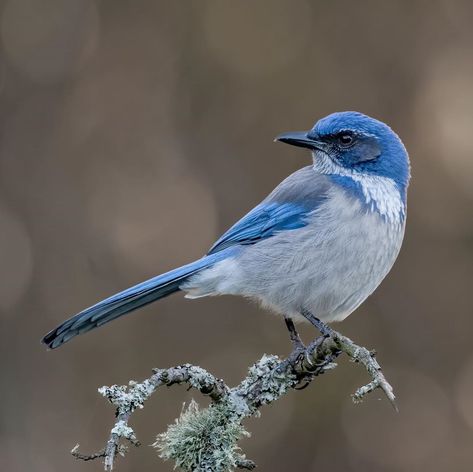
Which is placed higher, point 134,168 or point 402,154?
point 134,168

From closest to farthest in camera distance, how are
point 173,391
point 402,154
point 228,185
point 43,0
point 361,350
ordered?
point 361,350
point 402,154
point 173,391
point 228,185
point 43,0

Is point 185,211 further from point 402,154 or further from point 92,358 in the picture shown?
point 402,154

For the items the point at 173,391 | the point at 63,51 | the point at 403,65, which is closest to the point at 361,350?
the point at 173,391

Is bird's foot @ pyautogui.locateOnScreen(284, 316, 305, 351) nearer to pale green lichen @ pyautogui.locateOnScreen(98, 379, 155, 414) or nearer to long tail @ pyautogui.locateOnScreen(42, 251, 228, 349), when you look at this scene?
long tail @ pyautogui.locateOnScreen(42, 251, 228, 349)

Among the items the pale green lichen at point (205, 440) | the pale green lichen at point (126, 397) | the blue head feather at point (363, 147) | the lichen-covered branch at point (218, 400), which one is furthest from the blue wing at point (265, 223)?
the pale green lichen at point (126, 397)

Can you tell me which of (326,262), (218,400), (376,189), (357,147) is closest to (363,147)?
(357,147)

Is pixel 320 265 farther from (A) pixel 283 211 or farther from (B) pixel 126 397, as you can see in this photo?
(B) pixel 126 397

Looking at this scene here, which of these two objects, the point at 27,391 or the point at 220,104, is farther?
the point at 220,104
